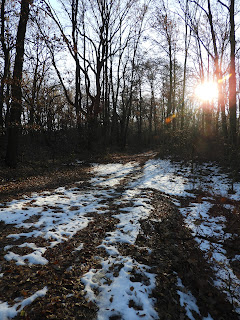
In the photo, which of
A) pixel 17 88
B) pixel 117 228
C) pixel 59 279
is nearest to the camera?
pixel 59 279

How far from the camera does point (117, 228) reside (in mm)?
4555

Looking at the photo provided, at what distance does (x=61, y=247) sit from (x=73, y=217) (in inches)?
50.1

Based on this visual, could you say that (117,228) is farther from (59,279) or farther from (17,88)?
(17,88)

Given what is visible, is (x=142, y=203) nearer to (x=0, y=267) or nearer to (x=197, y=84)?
(x=0, y=267)

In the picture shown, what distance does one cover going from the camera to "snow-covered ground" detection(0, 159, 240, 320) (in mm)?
2598

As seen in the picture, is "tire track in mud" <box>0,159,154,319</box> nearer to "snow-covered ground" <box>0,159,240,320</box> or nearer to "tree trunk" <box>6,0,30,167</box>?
"snow-covered ground" <box>0,159,240,320</box>

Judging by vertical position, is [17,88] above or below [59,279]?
above

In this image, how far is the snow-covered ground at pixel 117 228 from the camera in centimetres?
260

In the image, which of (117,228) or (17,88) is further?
(17,88)

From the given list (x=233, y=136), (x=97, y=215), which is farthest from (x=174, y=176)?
(x=97, y=215)

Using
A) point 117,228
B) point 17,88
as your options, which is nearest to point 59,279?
point 117,228

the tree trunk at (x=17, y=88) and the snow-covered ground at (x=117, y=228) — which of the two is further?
the tree trunk at (x=17, y=88)

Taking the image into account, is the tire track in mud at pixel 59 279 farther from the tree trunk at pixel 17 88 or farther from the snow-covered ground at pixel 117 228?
the tree trunk at pixel 17 88

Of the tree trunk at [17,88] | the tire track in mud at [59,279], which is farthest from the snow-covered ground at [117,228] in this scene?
the tree trunk at [17,88]
